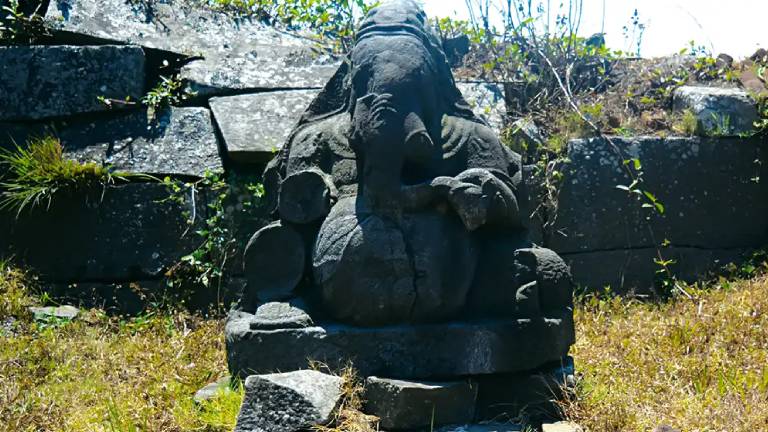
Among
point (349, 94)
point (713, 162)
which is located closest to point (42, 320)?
point (349, 94)

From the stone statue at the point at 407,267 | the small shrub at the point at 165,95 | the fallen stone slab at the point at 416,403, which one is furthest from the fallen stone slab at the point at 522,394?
the small shrub at the point at 165,95

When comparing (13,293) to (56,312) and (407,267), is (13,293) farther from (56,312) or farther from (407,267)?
(407,267)

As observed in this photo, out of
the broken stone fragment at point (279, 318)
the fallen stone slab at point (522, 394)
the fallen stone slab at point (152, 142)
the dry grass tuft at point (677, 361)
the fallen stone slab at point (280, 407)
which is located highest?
the fallen stone slab at point (152, 142)

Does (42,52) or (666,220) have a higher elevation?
(42,52)

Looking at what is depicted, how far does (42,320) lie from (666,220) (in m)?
4.06

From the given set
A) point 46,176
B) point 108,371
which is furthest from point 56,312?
point 108,371

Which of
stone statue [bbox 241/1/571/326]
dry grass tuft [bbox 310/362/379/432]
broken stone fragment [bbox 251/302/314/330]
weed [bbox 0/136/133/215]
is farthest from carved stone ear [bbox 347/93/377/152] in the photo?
weed [bbox 0/136/133/215]

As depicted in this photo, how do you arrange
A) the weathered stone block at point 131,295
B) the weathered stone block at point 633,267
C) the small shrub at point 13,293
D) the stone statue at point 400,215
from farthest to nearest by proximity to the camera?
1. the weathered stone block at point 633,267
2. the weathered stone block at point 131,295
3. the small shrub at point 13,293
4. the stone statue at point 400,215

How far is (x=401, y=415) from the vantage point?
12.4 feet

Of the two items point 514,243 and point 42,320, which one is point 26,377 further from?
point 514,243

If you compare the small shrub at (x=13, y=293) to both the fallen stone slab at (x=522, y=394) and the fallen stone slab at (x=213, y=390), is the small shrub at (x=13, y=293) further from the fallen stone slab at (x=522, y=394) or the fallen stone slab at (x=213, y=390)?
the fallen stone slab at (x=522, y=394)

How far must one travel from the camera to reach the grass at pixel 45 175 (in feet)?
19.6

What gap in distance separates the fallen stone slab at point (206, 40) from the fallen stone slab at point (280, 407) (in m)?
3.48

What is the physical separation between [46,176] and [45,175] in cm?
1
